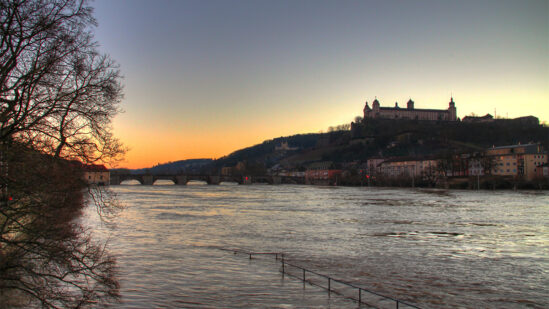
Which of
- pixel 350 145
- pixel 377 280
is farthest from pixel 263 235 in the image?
pixel 350 145

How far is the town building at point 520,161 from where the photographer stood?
8262 centimetres

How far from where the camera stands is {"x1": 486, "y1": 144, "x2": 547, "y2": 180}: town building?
271 feet

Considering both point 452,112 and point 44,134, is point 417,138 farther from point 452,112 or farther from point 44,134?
point 44,134

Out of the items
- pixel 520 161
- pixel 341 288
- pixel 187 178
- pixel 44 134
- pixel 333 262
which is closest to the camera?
pixel 44 134

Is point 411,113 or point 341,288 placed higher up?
point 411,113

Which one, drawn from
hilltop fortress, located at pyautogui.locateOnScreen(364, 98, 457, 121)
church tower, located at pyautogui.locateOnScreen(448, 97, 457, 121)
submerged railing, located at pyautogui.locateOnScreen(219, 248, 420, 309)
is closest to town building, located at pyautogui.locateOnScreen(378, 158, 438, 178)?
hilltop fortress, located at pyautogui.locateOnScreen(364, 98, 457, 121)

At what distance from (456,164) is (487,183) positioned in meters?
12.5

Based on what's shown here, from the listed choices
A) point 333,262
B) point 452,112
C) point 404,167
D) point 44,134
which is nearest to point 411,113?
point 452,112

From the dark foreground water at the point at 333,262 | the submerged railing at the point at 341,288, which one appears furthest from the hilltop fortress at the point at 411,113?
the submerged railing at the point at 341,288

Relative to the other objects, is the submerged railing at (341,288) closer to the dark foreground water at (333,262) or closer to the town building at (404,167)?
the dark foreground water at (333,262)

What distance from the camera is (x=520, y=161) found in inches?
3312

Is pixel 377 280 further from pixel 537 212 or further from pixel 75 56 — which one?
pixel 537 212

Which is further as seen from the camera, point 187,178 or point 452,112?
point 452,112

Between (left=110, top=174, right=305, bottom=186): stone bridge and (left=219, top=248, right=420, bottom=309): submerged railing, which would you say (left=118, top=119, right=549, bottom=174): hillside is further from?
Result: (left=219, top=248, right=420, bottom=309): submerged railing
